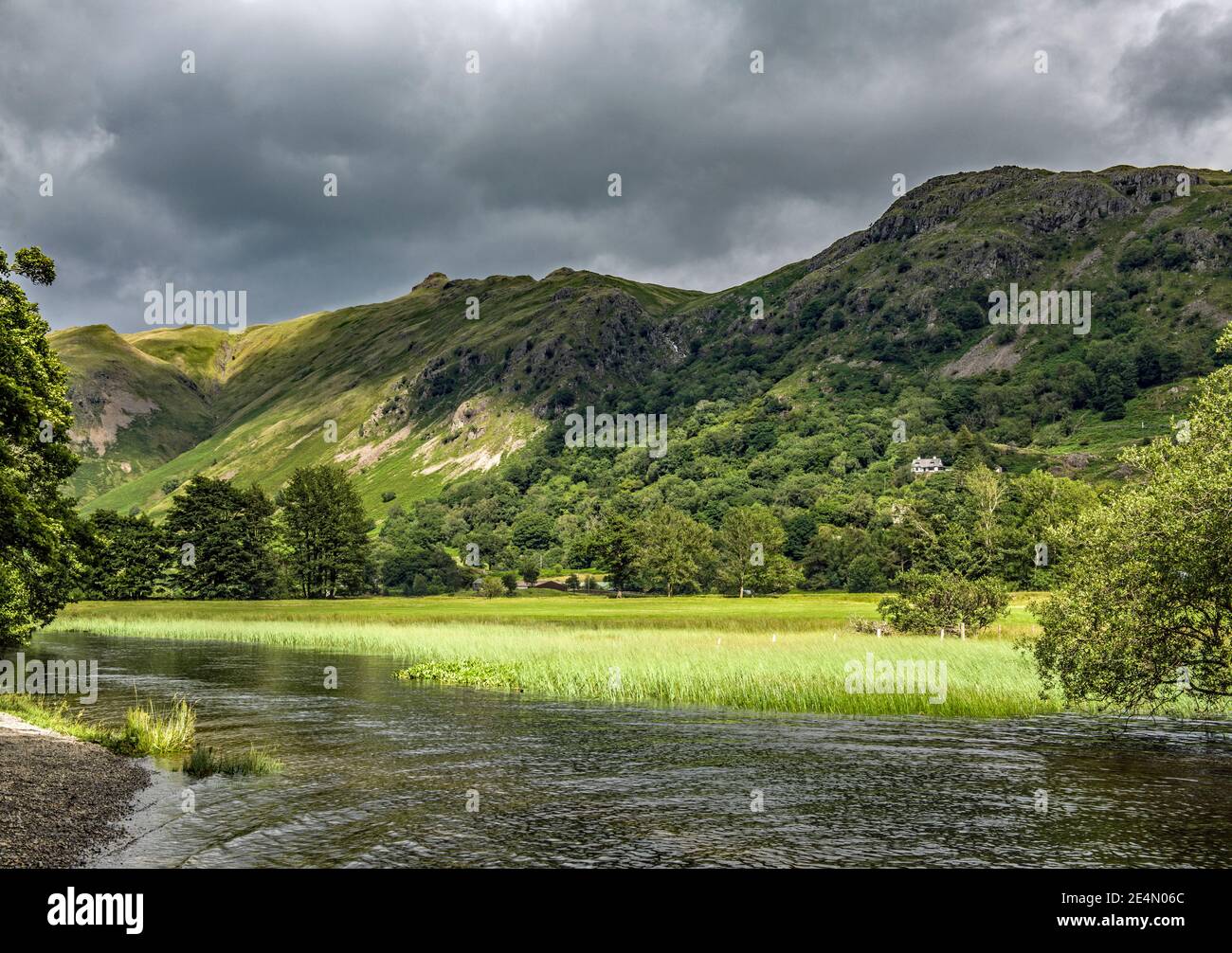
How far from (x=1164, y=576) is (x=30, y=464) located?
161ft

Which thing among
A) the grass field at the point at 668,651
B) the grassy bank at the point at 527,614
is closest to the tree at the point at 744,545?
the grassy bank at the point at 527,614

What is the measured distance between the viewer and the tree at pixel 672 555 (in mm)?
169375

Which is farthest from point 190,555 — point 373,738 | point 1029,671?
point 1029,671

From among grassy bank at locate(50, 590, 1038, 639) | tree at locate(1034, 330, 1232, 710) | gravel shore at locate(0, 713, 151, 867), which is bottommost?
grassy bank at locate(50, 590, 1038, 639)

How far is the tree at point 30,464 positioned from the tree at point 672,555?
12306 centimetres

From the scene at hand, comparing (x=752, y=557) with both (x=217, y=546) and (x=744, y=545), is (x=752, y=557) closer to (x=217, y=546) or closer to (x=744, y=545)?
(x=744, y=545)

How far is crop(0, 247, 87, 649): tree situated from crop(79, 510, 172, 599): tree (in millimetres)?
89980

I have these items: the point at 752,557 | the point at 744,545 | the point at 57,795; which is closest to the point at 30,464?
the point at 57,795

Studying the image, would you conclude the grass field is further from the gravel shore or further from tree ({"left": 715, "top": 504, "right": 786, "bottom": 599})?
tree ({"left": 715, "top": 504, "right": 786, "bottom": 599})

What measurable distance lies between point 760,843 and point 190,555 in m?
134

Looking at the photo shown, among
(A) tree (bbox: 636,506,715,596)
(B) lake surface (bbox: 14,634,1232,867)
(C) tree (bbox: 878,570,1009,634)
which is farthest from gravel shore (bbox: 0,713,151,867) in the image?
(A) tree (bbox: 636,506,715,596)

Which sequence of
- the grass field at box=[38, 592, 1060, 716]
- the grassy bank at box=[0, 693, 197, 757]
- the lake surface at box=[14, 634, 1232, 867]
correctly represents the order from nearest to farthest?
the lake surface at box=[14, 634, 1232, 867] → the grassy bank at box=[0, 693, 197, 757] → the grass field at box=[38, 592, 1060, 716]

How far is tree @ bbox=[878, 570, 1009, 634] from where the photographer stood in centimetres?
6788
